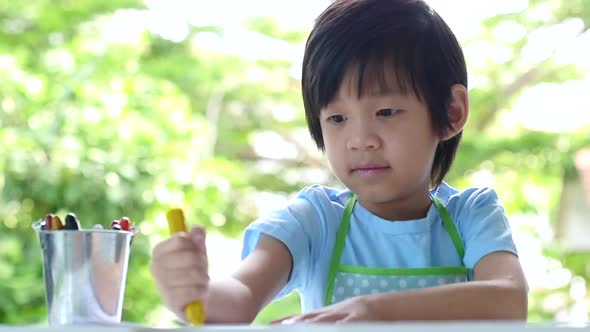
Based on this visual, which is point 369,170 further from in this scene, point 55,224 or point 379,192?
point 55,224

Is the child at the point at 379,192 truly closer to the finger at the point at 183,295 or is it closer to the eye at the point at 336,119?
the eye at the point at 336,119

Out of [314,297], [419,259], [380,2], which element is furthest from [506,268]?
[380,2]

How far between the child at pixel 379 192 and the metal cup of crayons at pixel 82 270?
0.12 metres

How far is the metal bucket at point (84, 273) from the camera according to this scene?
0.80 m

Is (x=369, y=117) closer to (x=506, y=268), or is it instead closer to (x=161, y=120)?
(x=506, y=268)

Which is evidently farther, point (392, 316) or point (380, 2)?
point (380, 2)

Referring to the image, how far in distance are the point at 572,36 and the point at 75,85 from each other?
2.97 m

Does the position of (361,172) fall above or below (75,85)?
below

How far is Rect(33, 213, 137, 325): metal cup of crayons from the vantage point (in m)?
0.80

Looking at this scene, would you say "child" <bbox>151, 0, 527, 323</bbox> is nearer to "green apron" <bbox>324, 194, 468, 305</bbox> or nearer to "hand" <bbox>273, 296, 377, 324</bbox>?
"green apron" <bbox>324, 194, 468, 305</bbox>

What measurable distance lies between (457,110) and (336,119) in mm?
159

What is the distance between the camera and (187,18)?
538 centimetres

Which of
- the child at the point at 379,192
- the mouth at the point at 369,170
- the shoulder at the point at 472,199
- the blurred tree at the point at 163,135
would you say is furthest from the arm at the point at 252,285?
the blurred tree at the point at 163,135

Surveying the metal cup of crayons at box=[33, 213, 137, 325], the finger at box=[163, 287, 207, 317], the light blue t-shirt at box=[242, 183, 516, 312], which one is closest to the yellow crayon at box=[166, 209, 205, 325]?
the finger at box=[163, 287, 207, 317]
